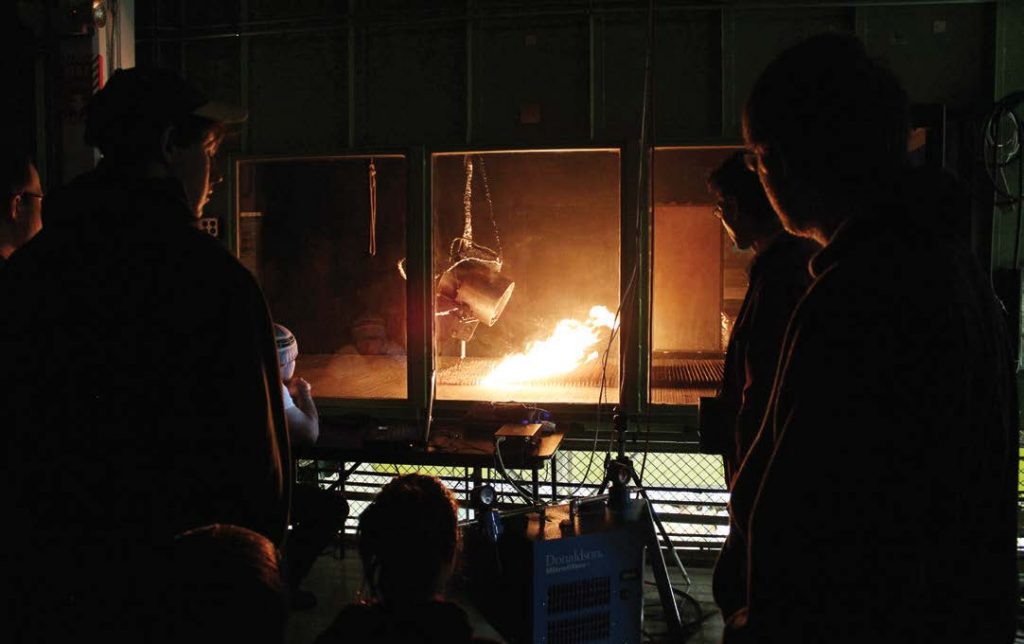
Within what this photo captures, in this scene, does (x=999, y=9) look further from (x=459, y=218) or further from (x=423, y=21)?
(x=459, y=218)

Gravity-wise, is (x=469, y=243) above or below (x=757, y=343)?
above

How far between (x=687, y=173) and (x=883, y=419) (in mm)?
7154

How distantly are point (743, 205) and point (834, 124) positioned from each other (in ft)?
7.39

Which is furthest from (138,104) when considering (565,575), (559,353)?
(559,353)

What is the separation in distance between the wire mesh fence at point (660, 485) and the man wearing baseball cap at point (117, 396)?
404cm

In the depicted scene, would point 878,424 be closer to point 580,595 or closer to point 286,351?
point 580,595

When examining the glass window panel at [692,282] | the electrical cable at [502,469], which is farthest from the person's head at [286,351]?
the glass window panel at [692,282]

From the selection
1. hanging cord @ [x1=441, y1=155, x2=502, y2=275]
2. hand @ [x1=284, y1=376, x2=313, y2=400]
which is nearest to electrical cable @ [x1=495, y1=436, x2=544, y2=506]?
hand @ [x1=284, y1=376, x2=313, y2=400]

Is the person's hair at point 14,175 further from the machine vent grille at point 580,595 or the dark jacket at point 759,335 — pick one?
the dark jacket at point 759,335

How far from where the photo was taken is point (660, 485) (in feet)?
21.2

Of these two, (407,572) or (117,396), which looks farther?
(407,572)

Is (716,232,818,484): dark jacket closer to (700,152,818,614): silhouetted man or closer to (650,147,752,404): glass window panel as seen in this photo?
(700,152,818,614): silhouetted man

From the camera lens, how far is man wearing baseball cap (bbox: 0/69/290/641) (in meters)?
1.96

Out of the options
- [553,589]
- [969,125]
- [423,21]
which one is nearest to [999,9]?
[969,125]
